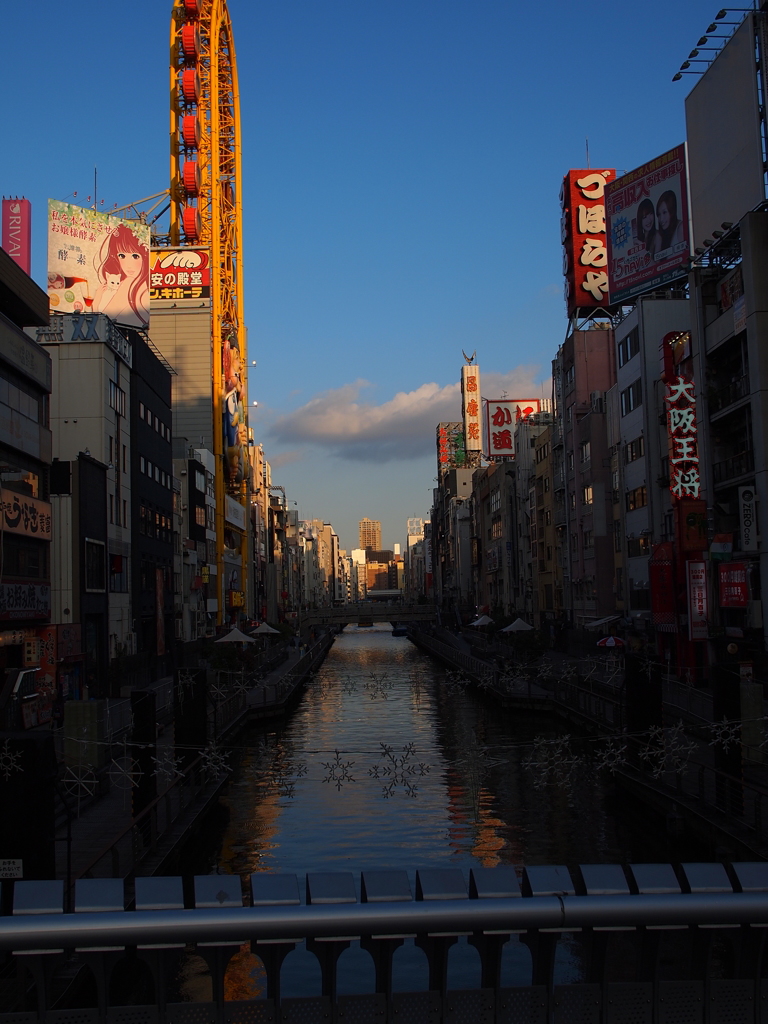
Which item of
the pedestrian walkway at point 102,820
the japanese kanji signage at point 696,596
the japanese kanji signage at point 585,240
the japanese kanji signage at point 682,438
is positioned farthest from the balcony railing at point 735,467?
the japanese kanji signage at point 585,240

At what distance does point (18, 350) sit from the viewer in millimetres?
35281

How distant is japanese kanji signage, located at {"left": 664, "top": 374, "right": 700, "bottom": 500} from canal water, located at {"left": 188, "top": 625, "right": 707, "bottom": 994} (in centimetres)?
1197

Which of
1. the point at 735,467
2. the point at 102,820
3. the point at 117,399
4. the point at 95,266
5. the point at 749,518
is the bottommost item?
the point at 102,820

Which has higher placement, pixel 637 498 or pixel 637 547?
pixel 637 498

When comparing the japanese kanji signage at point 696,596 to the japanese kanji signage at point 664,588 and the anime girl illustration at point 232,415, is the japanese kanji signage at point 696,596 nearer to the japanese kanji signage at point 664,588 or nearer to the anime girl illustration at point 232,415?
the japanese kanji signage at point 664,588

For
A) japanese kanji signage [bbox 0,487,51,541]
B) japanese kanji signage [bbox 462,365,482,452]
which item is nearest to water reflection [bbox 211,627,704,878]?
japanese kanji signage [bbox 0,487,51,541]

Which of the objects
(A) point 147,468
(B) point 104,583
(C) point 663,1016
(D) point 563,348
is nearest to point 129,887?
(C) point 663,1016

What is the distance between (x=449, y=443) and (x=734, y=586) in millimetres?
147784

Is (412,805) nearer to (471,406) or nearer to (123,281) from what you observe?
(123,281)

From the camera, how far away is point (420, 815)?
24.2m

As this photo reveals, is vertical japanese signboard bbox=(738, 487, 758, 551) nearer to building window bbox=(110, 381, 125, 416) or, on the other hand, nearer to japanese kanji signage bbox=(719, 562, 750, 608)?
japanese kanji signage bbox=(719, 562, 750, 608)

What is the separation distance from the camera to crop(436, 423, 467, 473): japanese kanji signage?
602ft

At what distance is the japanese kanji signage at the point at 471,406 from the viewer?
16288 centimetres

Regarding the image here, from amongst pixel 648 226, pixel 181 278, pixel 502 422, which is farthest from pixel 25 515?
pixel 502 422
